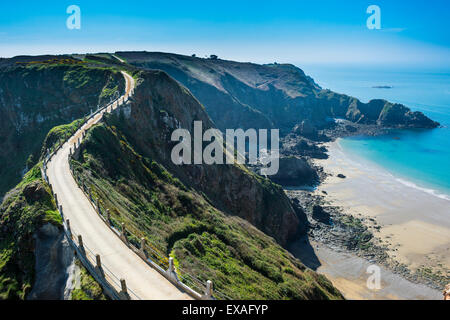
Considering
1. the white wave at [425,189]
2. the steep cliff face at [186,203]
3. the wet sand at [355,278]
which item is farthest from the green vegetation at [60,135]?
the white wave at [425,189]

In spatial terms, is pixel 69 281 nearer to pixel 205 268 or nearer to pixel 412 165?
pixel 205 268

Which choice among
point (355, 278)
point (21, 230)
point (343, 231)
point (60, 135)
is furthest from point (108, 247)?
point (343, 231)

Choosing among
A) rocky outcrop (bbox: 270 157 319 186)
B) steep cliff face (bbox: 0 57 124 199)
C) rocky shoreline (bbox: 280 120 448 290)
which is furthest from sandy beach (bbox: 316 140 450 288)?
steep cliff face (bbox: 0 57 124 199)

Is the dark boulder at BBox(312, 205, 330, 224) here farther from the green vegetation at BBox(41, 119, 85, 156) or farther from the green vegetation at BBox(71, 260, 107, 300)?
the green vegetation at BBox(71, 260, 107, 300)

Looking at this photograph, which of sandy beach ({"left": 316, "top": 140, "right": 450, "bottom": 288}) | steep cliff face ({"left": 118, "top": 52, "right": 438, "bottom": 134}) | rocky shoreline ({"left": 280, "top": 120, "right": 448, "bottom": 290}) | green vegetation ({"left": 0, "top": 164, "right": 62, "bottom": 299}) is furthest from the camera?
steep cliff face ({"left": 118, "top": 52, "right": 438, "bottom": 134})
